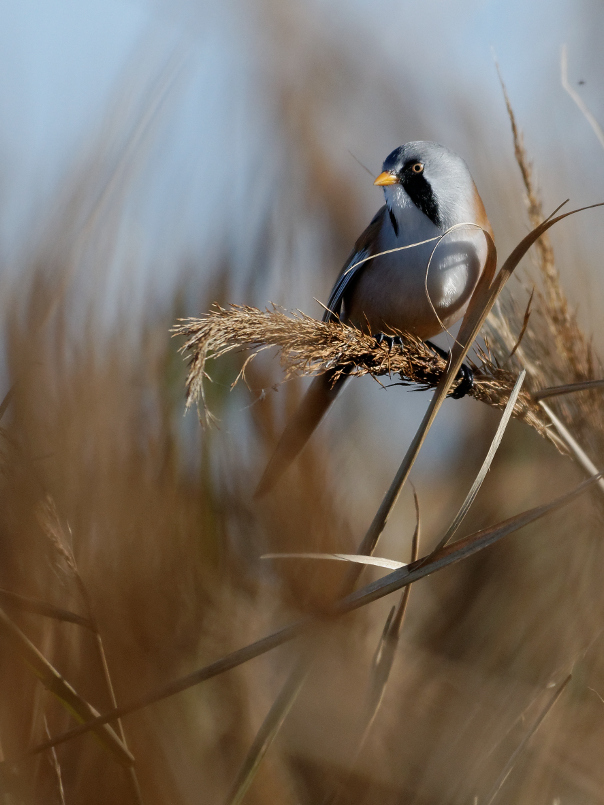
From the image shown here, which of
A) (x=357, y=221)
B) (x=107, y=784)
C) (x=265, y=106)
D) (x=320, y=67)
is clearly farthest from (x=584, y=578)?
(x=320, y=67)

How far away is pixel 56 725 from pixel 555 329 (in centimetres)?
130

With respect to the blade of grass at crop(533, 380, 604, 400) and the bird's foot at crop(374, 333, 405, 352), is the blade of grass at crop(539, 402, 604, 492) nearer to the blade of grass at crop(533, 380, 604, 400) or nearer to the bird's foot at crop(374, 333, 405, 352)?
the blade of grass at crop(533, 380, 604, 400)

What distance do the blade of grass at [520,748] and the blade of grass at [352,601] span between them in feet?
1.48

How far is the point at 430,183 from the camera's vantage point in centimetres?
216

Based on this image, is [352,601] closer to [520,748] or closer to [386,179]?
[520,748]

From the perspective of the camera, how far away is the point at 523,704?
1.39 metres

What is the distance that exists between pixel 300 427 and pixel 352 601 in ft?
2.00

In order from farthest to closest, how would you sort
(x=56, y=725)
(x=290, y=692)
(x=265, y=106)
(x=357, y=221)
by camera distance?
(x=357, y=221)
(x=265, y=106)
(x=56, y=725)
(x=290, y=692)

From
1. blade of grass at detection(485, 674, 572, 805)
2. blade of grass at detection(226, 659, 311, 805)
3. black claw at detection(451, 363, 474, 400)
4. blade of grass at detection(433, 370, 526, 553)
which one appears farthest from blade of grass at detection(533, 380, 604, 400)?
blade of grass at detection(226, 659, 311, 805)

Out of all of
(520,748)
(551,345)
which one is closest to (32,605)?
(520,748)

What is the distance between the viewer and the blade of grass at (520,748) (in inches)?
48.6

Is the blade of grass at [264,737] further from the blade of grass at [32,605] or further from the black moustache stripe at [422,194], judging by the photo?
the black moustache stripe at [422,194]

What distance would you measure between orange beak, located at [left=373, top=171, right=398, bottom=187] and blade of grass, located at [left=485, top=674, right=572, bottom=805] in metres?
1.56

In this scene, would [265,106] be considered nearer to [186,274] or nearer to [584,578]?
[186,274]
